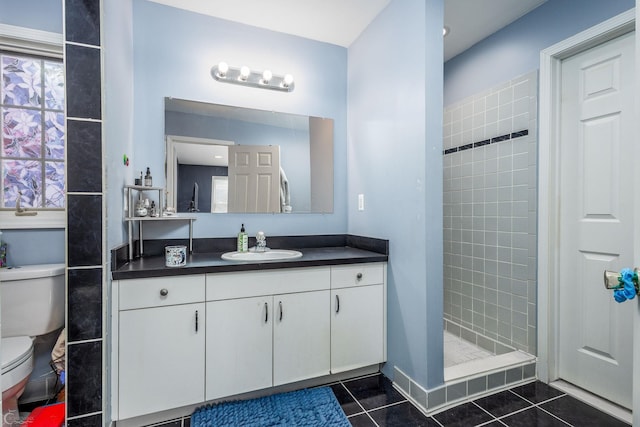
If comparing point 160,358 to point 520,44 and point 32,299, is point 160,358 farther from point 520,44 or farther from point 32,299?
point 520,44

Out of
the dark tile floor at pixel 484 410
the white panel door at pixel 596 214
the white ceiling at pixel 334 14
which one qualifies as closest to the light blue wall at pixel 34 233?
the white ceiling at pixel 334 14

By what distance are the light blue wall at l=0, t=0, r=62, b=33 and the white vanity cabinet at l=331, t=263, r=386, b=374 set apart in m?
2.16

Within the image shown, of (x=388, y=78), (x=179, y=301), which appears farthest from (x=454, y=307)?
(x=179, y=301)

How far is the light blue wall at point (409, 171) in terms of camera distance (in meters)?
1.80

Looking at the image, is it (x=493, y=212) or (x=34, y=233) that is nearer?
(x=34, y=233)

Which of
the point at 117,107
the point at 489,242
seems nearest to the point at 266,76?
the point at 117,107

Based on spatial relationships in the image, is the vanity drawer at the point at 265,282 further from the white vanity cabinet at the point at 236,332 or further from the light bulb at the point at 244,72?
the light bulb at the point at 244,72

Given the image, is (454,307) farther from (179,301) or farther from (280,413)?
(179,301)

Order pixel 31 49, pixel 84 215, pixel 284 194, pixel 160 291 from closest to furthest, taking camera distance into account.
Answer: pixel 84 215
pixel 160 291
pixel 31 49
pixel 284 194

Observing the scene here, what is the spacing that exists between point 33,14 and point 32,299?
1579 millimetres

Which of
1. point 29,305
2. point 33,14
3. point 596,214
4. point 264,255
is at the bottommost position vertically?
point 29,305

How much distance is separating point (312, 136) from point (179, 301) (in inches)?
58.8

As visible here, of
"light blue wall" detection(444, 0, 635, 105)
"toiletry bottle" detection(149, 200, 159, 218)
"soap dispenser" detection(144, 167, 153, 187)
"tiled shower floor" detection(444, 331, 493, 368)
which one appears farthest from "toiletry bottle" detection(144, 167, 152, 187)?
"light blue wall" detection(444, 0, 635, 105)

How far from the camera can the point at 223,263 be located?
176cm
